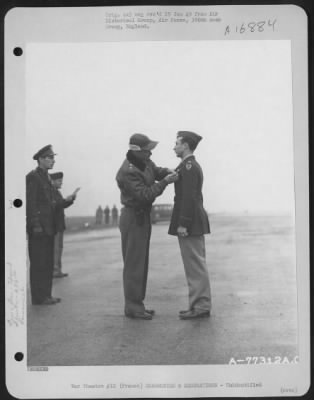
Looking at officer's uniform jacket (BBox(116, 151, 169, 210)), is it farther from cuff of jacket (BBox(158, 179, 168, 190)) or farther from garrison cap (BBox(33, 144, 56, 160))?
garrison cap (BBox(33, 144, 56, 160))

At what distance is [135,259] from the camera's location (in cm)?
125

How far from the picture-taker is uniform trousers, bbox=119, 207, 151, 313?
1.25 m

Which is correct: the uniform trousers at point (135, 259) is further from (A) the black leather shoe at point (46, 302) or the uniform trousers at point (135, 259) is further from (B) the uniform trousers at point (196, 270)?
(A) the black leather shoe at point (46, 302)

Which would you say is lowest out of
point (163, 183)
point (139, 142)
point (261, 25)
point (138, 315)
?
point (138, 315)

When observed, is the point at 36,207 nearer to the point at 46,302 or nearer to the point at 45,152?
the point at 45,152

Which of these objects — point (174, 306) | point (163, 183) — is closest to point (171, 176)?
point (163, 183)

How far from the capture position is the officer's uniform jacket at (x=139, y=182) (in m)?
1.24

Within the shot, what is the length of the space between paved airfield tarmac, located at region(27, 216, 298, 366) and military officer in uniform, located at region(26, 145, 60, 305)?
42mm

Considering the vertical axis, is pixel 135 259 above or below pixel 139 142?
below

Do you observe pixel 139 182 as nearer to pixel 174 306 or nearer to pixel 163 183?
pixel 163 183

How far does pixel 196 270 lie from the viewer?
4.11 feet

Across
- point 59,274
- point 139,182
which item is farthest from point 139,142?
point 59,274

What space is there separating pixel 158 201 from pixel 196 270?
0.22 metres

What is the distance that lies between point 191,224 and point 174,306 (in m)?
0.23
